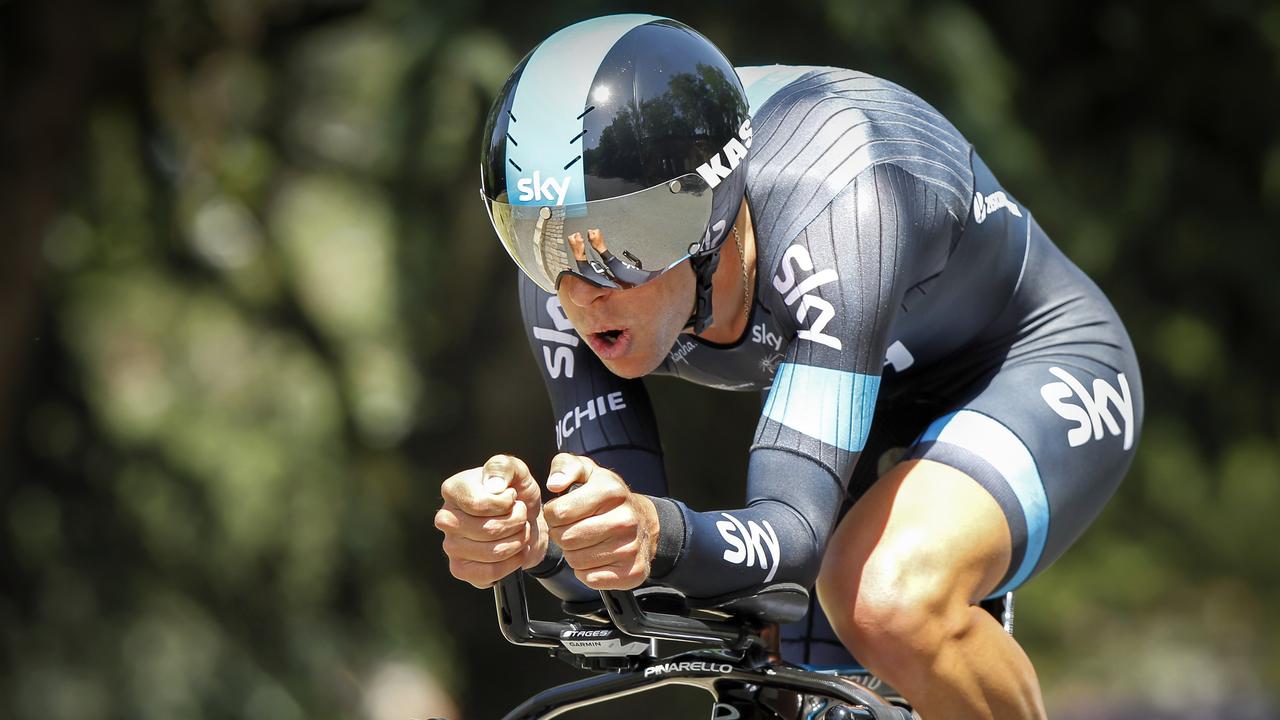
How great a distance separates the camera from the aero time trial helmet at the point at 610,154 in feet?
7.94

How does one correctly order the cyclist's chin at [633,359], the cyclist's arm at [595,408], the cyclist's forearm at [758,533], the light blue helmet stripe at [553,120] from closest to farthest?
the cyclist's forearm at [758,533], the light blue helmet stripe at [553,120], the cyclist's chin at [633,359], the cyclist's arm at [595,408]

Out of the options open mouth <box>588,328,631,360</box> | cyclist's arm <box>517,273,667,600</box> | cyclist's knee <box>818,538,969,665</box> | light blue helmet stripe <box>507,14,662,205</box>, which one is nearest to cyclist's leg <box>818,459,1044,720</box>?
cyclist's knee <box>818,538,969,665</box>

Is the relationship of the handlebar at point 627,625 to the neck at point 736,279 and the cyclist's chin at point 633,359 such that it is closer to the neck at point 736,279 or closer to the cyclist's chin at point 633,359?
the cyclist's chin at point 633,359

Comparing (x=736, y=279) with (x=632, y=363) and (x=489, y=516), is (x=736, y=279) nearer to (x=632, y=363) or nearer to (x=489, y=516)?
(x=632, y=363)

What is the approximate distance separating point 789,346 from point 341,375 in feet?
22.0

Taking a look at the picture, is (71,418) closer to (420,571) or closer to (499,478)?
(420,571)

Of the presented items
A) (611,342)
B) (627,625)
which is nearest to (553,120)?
(611,342)

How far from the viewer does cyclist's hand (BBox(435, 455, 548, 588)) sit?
2143 mm

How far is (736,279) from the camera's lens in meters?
2.81

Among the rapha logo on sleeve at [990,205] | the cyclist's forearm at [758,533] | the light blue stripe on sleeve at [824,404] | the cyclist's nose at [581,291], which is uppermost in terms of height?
the cyclist's nose at [581,291]

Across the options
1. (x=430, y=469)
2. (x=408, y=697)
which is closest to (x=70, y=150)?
(x=430, y=469)

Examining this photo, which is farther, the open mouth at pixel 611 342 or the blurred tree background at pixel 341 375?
the blurred tree background at pixel 341 375

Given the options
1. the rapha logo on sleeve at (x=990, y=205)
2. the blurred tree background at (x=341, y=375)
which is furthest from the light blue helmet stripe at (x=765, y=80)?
the blurred tree background at (x=341, y=375)

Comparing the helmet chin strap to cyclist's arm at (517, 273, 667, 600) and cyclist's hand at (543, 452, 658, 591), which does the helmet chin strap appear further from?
cyclist's hand at (543, 452, 658, 591)
